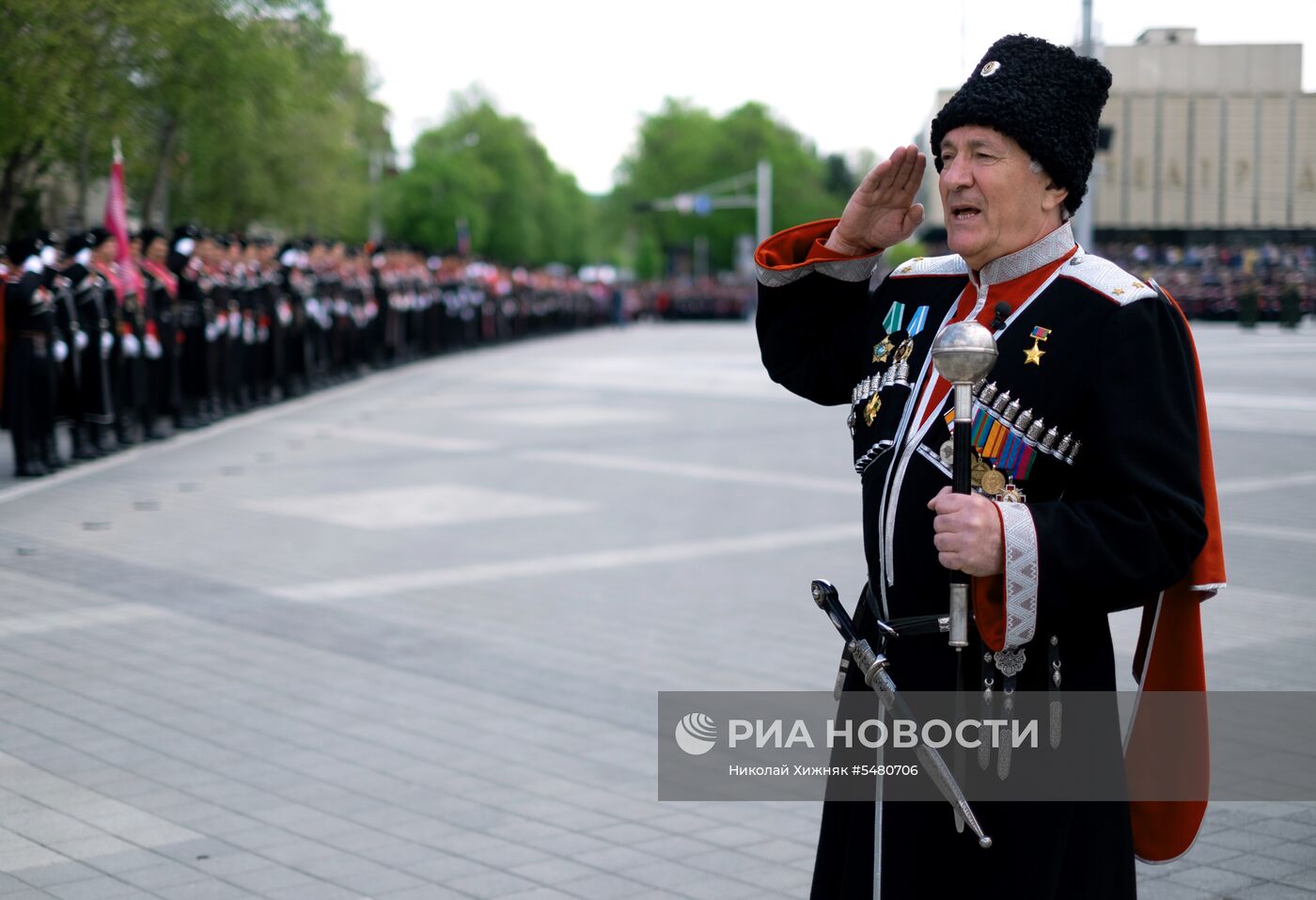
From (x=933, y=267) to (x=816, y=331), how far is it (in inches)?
10.0

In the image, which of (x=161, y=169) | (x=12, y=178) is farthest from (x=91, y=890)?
(x=161, y=169)

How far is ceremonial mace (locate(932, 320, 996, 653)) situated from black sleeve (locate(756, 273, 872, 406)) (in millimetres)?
545

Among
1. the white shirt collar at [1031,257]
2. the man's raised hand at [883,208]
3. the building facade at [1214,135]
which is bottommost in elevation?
the white shirt collar at [1031,257]

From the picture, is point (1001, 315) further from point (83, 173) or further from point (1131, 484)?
point (83, 173)

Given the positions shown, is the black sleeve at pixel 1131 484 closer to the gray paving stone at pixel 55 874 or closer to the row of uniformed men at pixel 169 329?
the gray paving stone at pixel 55 874

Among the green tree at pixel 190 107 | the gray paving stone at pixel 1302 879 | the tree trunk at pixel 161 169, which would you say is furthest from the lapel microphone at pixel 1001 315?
the tree trunk at pixel 161 169

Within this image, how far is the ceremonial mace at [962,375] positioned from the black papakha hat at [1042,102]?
1.18ft

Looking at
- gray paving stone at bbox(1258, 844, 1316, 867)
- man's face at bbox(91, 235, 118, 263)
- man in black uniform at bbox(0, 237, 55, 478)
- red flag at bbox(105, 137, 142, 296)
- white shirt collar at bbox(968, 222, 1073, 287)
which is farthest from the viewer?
red flag at bbox(105, 137, 142, 296)

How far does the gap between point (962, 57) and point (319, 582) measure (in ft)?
18.5

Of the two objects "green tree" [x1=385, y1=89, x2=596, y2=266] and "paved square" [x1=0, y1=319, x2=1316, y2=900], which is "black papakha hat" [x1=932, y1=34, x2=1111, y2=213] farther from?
"green tree" [x1=385, y1=89, x2=596, y2=266]

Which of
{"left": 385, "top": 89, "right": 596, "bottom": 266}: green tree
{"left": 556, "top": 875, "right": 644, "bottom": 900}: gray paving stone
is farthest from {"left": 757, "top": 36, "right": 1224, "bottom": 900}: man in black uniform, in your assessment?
{"left": 385, "top": 89, "right": 596, "bottom": 266}: green tree

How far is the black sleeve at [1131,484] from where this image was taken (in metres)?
2.46

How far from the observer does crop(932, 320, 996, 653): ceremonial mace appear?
2410mm

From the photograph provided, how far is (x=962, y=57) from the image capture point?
13.9 ft
